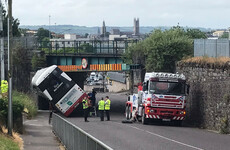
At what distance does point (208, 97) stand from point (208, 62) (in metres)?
2.08

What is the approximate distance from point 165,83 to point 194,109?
4606 millimetres

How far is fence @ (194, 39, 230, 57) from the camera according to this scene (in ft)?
111

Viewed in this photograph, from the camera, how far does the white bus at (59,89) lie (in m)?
39.8

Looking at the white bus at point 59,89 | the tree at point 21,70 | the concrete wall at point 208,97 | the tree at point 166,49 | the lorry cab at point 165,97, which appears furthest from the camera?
the tree at point 21,70

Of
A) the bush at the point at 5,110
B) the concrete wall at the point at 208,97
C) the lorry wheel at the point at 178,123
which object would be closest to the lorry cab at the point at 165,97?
the lorry wheel at the point at 178,123

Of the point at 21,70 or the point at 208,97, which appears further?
the point at 21,70

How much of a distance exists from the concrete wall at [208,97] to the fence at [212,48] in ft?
4.24

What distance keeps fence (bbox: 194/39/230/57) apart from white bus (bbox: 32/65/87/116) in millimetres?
9033

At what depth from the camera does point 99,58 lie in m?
58.0

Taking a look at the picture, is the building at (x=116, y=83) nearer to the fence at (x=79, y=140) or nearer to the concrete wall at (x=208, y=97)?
the concrete wall at (x=208, y=97)

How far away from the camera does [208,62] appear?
3369 centimetres

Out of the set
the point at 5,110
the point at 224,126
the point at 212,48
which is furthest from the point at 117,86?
the point at 5,110

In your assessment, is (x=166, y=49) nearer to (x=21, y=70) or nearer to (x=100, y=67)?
(x=100, y=67)

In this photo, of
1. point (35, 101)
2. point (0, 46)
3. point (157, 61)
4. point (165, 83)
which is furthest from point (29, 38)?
point (165, 83)
